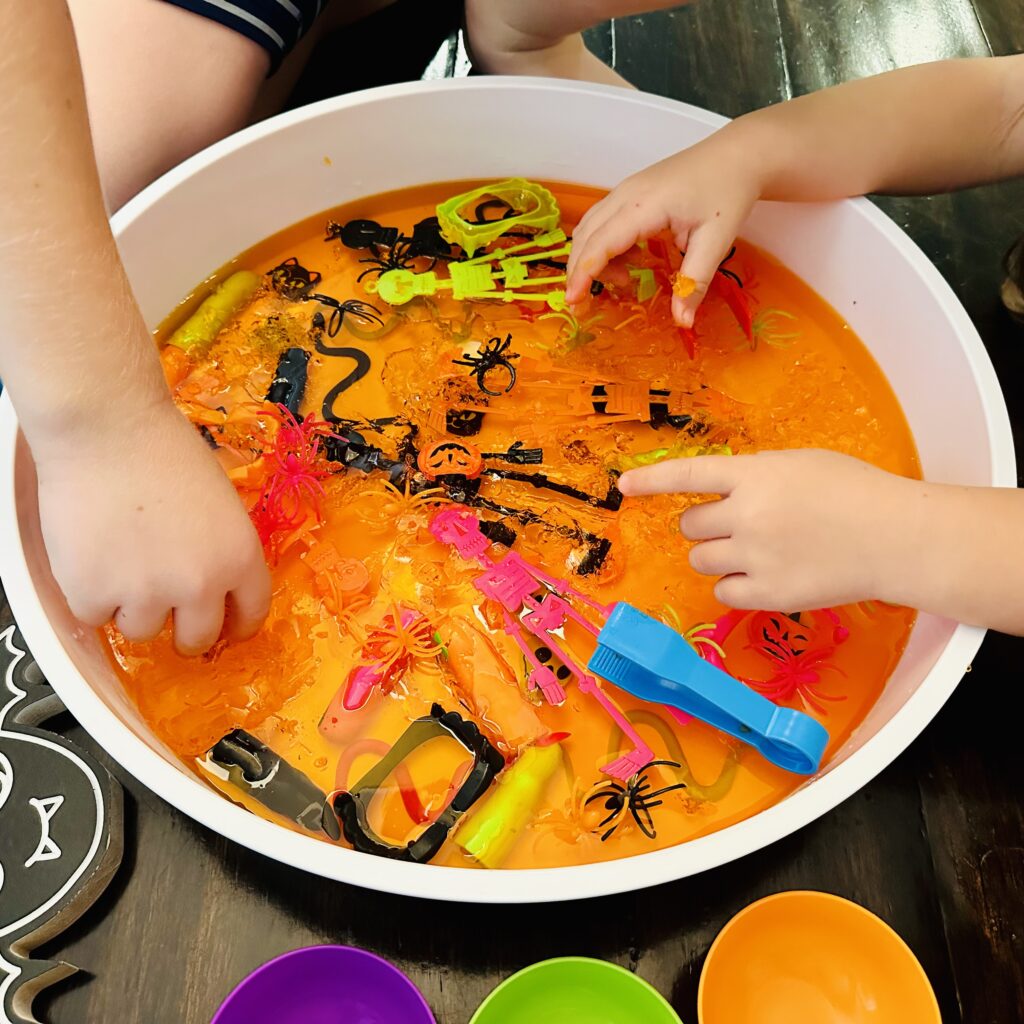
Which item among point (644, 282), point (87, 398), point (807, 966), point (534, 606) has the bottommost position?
point (807, 966)

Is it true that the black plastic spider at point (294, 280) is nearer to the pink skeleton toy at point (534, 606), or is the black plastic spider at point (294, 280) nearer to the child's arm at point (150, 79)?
the child's arm at point (150, 79)

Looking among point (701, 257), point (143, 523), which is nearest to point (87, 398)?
point (143, 523)

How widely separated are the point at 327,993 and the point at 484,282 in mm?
531

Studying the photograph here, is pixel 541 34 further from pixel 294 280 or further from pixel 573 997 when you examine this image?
pixel 573 997

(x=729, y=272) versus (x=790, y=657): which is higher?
(x=729, y=272)

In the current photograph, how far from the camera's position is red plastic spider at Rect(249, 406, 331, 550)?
0.66 metres

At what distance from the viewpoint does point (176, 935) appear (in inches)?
23.4

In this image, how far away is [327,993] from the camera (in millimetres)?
549

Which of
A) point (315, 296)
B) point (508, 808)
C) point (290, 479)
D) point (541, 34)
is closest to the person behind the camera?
point (508, 808)

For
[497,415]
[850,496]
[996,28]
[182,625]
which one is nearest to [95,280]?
[182,625]

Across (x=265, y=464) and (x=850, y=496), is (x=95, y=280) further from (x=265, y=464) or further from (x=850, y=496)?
(x=850, y=496)

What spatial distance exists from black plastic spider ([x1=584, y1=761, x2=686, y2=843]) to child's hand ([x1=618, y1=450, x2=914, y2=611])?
14 cm

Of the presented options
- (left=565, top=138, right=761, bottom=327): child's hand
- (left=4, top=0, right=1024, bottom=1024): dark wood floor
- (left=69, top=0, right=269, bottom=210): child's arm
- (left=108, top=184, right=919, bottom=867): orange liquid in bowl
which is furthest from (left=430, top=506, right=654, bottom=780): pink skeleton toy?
(left=69, top=0, right=269, bottom=210): child's arm

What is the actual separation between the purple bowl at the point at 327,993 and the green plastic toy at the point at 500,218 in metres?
0.55
